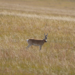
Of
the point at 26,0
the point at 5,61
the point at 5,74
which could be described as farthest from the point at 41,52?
the point at 26,0

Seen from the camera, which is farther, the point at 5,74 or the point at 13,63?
the point at 13,63

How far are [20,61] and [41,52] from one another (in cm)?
181

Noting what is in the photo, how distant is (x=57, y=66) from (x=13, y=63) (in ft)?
5.50

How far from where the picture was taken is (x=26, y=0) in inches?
4884

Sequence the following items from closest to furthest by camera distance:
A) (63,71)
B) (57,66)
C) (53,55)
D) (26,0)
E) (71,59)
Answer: (63,71), (57,66), (71,59), (53,55), (26,0)

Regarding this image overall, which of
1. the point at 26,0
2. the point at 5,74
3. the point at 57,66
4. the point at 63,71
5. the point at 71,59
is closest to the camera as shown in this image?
the point at 5,74

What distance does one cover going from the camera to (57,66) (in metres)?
7.72

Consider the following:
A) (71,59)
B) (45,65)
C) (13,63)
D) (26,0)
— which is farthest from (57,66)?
(26,0)

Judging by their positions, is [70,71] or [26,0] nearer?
[70,71]

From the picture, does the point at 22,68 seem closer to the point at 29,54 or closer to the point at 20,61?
the point at 20,61

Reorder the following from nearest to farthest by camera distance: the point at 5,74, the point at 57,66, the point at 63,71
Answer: the point at 5,74, the point at 63,71, the point at 57,66

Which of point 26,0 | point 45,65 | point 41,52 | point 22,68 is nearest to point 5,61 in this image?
point 22,68

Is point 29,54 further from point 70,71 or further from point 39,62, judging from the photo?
point 70,71

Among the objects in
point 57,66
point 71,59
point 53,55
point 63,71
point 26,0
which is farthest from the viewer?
point 26,0
